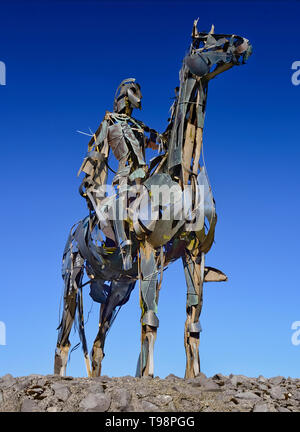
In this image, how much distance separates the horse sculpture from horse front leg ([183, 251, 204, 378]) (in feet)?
0.05

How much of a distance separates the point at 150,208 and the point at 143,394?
3.19 m

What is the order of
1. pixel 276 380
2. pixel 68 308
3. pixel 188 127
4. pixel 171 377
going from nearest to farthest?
pixel 171 377 < pixel 276 380 < pixel 188 127 < pixel 68 308

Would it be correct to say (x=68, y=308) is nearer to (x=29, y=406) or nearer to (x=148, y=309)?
(x=148, y=309)

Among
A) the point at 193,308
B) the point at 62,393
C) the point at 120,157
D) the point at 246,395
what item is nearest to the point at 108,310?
the point at 193,308

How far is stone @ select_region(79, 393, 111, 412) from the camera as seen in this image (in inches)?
341

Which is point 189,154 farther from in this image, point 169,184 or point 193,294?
point 193,294

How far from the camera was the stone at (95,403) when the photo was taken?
8672 millimetres

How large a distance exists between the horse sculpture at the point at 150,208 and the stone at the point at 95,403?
172cm

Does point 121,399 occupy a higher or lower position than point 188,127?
lower

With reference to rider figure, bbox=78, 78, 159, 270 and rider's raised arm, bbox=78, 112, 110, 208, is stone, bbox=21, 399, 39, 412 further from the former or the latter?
rider's raised arm, bbox=78, 112, 110, 208

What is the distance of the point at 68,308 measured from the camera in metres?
13.0

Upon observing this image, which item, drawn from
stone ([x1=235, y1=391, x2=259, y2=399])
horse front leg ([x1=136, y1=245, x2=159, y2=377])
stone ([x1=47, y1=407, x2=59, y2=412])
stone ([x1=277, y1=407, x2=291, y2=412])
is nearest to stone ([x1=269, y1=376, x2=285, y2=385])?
stone ([x1=235, y1=391, x2=259, y2=399])

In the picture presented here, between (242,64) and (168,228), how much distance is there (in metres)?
3.15

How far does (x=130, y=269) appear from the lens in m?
12.2
